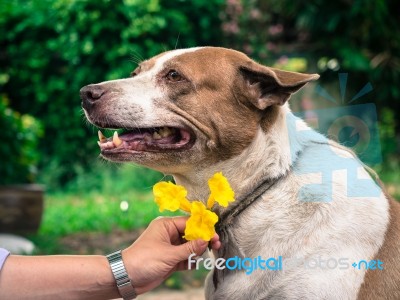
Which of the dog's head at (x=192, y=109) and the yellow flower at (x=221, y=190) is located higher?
the dog's head at (x=192, y=109)

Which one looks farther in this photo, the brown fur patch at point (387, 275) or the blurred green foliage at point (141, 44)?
the blurred green foliage at point (141, 44)

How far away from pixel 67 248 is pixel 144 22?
269 centimetres

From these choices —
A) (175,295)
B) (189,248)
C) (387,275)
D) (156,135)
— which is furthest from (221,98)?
(175,295)

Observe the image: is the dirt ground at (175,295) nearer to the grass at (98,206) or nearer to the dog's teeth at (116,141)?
the grass at (98,206)

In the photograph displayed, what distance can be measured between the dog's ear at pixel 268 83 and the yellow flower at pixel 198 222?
550 mm

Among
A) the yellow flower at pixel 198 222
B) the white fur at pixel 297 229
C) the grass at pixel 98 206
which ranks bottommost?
the grass at pixel 98 206

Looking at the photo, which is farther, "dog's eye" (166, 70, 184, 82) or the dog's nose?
"dog's eye" (166, 70, 184, 82)

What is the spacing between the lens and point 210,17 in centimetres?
820

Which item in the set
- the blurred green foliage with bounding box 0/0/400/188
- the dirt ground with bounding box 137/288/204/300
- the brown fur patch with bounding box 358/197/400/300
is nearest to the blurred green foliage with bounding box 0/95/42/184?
the blurred green foliage with bounding box 0/0/400/188

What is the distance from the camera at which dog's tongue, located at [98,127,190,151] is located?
8.34 feet

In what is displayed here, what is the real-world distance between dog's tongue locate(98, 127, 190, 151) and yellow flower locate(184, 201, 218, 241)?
37cm

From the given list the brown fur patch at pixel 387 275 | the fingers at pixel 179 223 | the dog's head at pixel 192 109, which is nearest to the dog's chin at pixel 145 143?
the dog's head at pixel 192 109

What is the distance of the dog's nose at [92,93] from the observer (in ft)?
8.43

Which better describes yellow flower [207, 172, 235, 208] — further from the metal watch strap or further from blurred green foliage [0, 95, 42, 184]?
blurred green foliage [0, 95, 42, 184]
